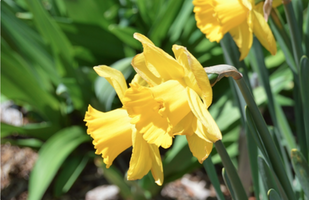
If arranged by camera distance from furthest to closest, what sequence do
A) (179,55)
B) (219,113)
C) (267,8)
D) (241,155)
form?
(219,113)
(241,155)
(267,8)
(179,55)

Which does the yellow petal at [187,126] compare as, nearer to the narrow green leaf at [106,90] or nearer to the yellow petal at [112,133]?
the yellow petal at [112,133]

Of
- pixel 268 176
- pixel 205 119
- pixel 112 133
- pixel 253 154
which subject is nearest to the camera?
pixel 205 119

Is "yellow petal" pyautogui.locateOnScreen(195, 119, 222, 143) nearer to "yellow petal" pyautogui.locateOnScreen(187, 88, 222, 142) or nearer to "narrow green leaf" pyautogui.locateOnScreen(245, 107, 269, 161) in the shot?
"yellow petal" pyautogui.locateOnScreen(187, 88, 222, 142)

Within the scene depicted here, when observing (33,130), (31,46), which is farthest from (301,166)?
(31,46)

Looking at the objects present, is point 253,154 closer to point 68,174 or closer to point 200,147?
point 200,147

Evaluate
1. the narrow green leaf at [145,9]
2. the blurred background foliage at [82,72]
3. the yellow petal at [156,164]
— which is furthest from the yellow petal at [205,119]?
the narrow green leaf at [145,9]

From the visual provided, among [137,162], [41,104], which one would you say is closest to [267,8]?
[137,162]

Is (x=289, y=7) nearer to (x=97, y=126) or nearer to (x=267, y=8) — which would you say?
(x=267, y=8)

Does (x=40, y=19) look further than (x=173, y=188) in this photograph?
No
